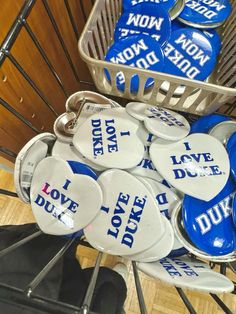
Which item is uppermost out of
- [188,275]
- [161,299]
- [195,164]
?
[195,164]

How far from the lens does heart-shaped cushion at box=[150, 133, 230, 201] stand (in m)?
0.52

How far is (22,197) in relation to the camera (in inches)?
20.6

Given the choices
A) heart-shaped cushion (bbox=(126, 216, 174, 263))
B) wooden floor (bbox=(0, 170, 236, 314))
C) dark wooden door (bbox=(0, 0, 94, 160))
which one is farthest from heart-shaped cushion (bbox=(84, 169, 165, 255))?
wooden floor (bbox=(0, 170, 236, 314))

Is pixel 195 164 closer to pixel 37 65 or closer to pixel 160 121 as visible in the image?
pixel 160 121

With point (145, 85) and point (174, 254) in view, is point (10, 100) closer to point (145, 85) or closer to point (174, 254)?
point (145, 85)

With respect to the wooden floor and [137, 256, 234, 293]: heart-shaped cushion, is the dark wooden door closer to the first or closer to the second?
[137, 256, 234, 293]: heart-shaped cushion

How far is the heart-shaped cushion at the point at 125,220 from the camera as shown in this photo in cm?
49

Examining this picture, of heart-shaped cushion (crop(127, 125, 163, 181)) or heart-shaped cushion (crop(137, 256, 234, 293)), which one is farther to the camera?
heart-shaped cushion (crop(127, 125, 163, 181))

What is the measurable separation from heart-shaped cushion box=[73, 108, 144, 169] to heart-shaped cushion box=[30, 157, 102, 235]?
49 mm

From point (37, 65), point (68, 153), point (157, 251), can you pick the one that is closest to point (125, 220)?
point (157, 251)

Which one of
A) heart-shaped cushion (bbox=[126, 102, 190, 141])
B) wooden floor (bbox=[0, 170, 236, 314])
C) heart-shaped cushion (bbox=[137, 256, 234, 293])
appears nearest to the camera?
heart-shaped cushion (bbox=[137, 256, 234, 293])

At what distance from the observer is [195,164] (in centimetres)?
54

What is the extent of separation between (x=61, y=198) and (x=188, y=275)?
24 centimetres

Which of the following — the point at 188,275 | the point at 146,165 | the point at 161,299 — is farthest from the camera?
the point at 161,299
